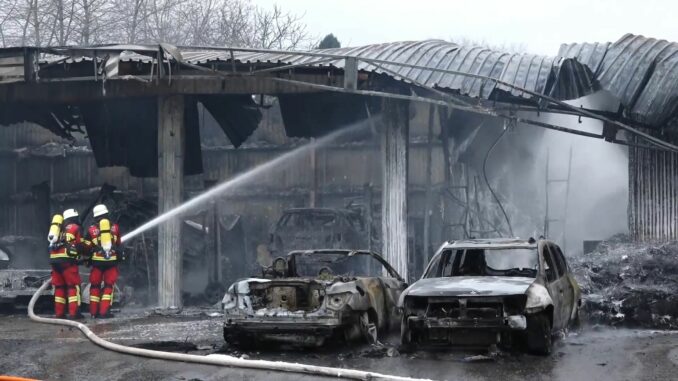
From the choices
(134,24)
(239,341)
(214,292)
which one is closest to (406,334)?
(239,341)

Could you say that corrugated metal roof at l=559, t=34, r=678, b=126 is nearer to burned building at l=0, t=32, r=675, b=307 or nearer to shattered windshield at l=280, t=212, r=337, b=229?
burned building at l=0, t=32, r=675, b=307

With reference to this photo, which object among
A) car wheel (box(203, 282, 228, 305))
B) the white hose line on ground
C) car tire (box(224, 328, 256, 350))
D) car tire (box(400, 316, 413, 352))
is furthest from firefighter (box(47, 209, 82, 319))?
car tire (box(400, 316, 413, 352))

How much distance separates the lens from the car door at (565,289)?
1046 cm

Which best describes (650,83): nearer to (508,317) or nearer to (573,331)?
(573,331)

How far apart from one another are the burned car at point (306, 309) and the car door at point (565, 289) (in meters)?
2.17

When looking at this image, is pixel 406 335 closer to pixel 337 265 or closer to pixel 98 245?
pixel 98 245

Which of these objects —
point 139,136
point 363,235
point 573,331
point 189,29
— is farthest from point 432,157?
point 189,29

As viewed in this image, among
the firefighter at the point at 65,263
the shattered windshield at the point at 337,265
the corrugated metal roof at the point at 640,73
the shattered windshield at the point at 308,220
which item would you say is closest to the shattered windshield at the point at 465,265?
the shattered windshield at the point at 337,265

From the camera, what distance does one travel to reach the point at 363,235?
62.6 feet

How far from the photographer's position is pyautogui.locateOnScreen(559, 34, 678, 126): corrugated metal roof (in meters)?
13.8

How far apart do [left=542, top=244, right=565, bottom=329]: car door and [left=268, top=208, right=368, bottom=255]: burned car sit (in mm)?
7822

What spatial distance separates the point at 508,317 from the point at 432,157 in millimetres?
13344

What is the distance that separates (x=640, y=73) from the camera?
14.2 metres

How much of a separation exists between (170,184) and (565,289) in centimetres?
864
